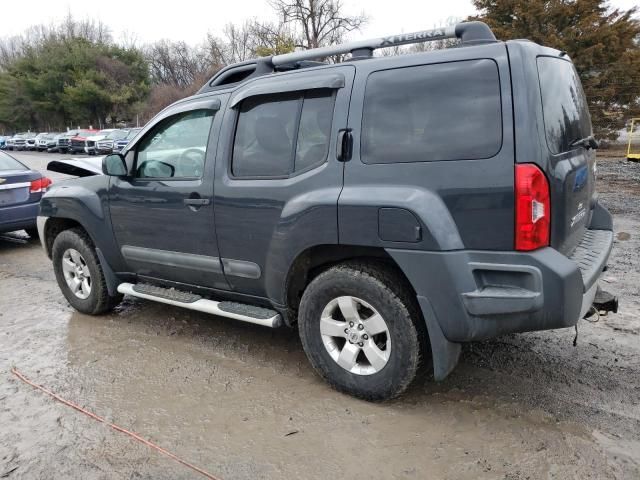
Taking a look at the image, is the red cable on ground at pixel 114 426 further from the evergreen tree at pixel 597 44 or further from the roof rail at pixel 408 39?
the evergreen tree at pixel 597 44

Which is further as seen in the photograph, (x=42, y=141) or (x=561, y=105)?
(x=42, y=141)

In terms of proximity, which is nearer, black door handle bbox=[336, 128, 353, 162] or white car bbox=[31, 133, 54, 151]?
black door handle bbox=[336, 128, 353, 162]

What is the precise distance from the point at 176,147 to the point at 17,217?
487 centimetres

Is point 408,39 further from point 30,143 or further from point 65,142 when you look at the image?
point 30,143

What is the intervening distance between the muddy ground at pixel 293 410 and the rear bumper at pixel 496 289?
1.96 feet

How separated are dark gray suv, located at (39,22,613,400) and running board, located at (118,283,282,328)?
0.7 inches

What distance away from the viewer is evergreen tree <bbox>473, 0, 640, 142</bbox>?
18.0m

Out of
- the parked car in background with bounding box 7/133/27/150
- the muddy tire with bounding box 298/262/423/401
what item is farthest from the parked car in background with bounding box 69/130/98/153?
the muddy tire with bounding box 298/262/423/401

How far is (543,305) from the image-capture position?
250cm

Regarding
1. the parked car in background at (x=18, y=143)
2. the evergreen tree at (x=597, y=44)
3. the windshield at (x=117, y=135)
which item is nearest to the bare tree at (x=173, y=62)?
the parked car in background at (x=18, y=143)

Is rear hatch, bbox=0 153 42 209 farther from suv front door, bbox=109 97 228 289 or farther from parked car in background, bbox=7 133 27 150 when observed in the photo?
parked car in background, bbox=7 133 27 150

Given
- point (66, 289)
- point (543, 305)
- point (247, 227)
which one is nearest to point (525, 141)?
point (543, 305)

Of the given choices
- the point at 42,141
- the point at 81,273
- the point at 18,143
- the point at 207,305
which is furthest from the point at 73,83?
the point at 207,305

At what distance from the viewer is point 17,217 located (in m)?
7.53
